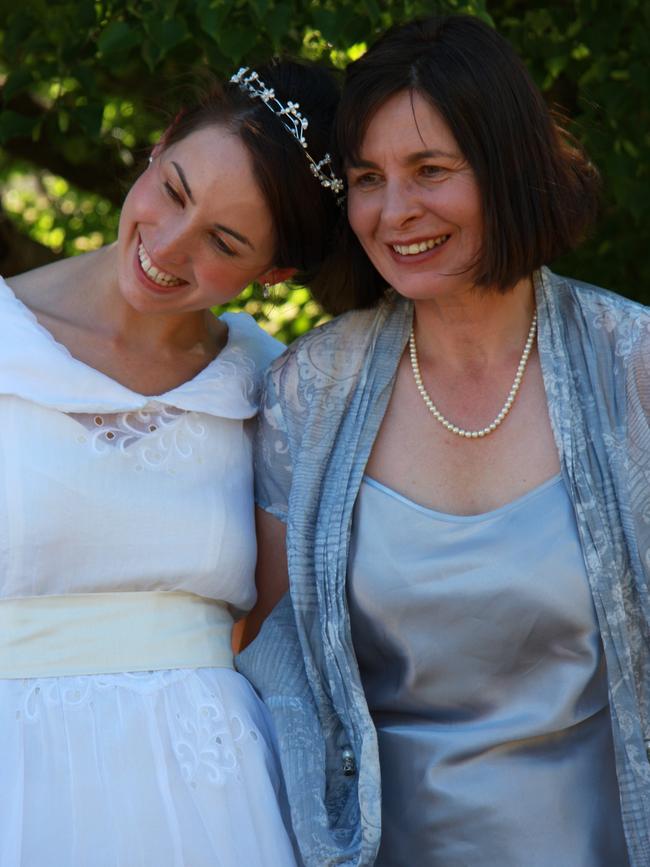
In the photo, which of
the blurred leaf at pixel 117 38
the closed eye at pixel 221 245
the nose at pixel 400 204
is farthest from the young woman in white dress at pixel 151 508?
the blurred leaf at pixel 117 38

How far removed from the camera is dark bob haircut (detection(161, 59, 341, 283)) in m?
2.74

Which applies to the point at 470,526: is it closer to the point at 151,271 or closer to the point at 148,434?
the point at 148,434

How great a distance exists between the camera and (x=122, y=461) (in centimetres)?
259

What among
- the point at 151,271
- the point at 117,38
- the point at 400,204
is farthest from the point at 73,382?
the point at 117,38

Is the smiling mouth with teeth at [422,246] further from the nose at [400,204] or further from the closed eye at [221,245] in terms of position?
the closed eye at [221,245]

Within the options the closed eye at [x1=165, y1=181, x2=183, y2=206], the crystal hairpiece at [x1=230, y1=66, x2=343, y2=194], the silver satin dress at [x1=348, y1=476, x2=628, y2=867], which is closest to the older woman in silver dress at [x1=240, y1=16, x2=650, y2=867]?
the silver satin dress at [x1=348, y1=476, x2=628, y2=867]

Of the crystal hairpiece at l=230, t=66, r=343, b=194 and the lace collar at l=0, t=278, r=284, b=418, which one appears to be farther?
the crystal hairpiece at l=230, t=66, r=343, b=194

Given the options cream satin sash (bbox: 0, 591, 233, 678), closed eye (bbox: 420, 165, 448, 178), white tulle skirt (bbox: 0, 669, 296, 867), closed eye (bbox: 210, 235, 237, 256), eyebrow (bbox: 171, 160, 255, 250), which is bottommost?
white tulle skirt (bbox: 0, 669, 296, 867)

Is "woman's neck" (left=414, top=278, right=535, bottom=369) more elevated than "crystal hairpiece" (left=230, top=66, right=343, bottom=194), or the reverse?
"crystal hairpiece" (left=230, top=66, right=343, bottom=194)

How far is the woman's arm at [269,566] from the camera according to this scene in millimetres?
2812

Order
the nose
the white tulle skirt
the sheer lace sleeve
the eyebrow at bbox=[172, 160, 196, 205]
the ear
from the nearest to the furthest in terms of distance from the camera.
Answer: the white tulle skirt, the nose, the eyebrow at bbox=[172, 160, 196, 205], the sheer lace sleeve, the ear

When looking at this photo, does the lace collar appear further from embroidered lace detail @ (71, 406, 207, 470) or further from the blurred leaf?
the blurred leaf

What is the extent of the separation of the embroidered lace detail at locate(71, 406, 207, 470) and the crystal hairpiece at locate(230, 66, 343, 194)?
54 cm

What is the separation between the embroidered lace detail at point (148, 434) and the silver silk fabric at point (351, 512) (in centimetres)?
18
